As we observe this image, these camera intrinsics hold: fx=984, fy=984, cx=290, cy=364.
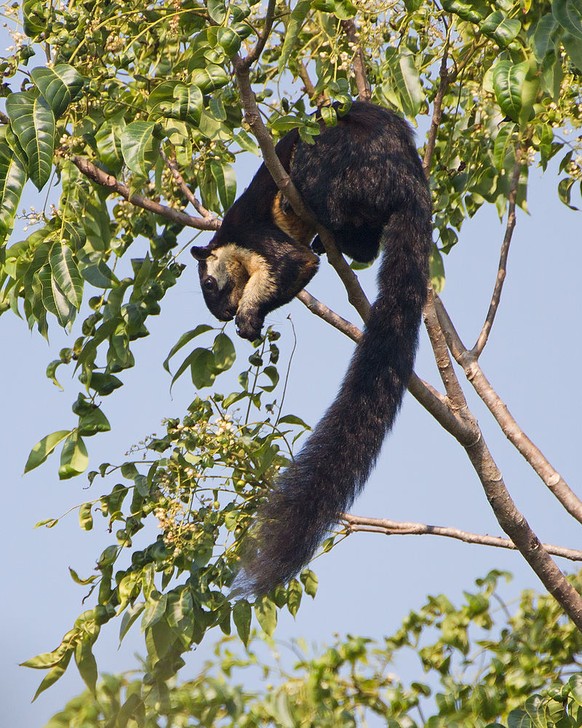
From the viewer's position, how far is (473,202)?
393 centimetres

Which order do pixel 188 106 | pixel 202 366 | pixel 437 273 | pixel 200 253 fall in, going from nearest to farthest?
1. pixel 188 106
2. pixel 202 366
3. pixel 437 273
4. pixel 200 253

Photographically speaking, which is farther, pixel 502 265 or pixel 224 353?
pixel 502 265

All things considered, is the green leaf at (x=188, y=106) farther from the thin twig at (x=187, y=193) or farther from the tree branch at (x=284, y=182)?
the thin twig at (x=187, y=193)

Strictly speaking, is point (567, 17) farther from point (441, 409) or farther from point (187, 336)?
point (187, 336)

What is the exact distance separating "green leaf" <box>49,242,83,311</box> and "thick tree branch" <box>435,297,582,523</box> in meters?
1.57

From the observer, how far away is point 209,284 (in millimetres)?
4176

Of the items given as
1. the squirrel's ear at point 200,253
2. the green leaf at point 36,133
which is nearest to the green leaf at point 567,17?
the green leaf at point 36,133

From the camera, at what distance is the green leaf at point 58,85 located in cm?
223

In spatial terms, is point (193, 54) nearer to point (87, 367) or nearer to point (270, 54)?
point (87, 367)

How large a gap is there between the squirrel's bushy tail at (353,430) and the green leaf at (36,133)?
3.58ft

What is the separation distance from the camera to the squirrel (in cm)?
267

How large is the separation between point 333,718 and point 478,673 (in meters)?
0.58

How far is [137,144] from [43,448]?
1130 millimetres

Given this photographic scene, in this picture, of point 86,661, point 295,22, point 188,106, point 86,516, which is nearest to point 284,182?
point 295,22
